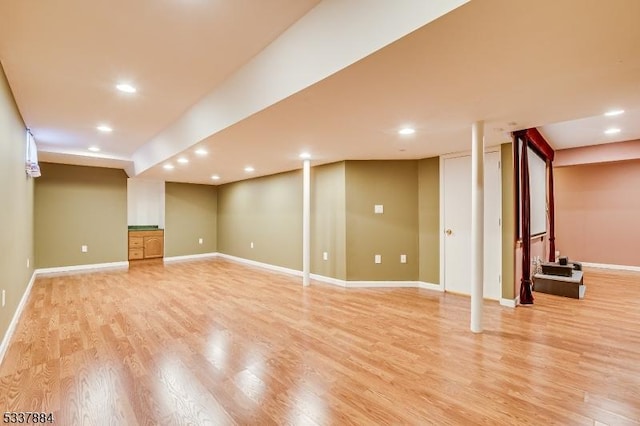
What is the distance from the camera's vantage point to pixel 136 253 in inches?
297

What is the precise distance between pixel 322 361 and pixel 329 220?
10.4 ft

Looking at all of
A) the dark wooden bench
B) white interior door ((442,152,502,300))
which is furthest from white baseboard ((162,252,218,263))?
the dark wooden bench

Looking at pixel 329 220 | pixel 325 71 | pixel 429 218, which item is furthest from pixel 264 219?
pixel 325 71

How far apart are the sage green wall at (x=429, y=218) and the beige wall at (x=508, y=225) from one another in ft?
3.15

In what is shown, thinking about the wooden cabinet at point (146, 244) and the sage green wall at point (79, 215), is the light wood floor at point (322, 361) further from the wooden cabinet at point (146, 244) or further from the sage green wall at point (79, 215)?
the wooden cabinet at point (146, 244)

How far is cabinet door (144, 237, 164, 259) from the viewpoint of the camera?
7656 millimetres

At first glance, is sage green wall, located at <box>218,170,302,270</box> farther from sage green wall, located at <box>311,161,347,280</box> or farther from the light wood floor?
the light wood floor

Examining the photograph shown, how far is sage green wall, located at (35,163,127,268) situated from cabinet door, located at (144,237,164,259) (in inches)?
23.8

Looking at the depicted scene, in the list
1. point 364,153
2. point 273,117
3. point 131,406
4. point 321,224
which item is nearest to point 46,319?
point 131,406

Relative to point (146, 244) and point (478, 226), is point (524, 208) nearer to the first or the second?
point (478, 226)

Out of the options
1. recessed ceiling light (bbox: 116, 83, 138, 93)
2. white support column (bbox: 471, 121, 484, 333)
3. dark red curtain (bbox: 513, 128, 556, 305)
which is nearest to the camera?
recessed ceiling light (bbox: 116, 83, 138, 93)

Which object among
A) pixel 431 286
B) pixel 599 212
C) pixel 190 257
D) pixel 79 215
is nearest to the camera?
pixel 431 286

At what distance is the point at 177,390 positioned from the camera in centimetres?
203

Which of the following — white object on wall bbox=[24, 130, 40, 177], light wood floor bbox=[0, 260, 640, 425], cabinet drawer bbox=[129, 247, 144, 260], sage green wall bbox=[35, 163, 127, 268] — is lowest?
light wood floor bbox=[0, 260, 640, 425]
